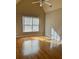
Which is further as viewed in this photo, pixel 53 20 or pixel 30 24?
pixel 53 20

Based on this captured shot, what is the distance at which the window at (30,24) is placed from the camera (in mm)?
4570

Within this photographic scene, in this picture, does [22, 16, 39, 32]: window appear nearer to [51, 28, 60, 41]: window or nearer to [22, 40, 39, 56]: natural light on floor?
[51, 28, 60, 41]: window

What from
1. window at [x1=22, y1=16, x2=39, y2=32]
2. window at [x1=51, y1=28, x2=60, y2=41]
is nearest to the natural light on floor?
window at [x1=22, y1=16, x2=39, y2=32]

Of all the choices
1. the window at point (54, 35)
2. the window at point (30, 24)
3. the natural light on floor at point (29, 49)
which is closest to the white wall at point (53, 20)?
the window at point (54, 35)

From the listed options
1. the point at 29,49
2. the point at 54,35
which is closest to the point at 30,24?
the point at 54,35

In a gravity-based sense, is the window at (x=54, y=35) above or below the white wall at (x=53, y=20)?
below

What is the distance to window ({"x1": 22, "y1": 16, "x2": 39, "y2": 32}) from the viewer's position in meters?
4.57

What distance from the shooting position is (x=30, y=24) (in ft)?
14.9

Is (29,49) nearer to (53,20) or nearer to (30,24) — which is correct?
(30,24)

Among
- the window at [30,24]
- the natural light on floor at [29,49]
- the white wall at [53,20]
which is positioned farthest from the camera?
the white wall at [53,20]

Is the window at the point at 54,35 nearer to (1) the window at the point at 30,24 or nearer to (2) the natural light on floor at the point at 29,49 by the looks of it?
(1) the window at the point at 30,24
